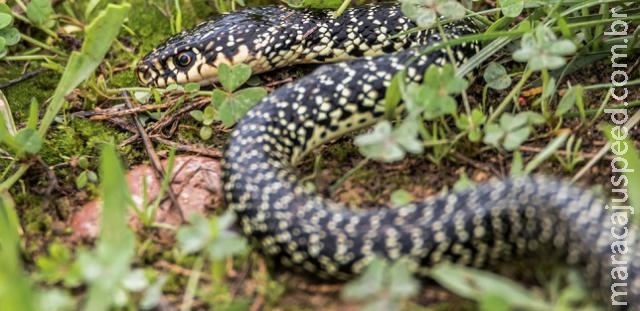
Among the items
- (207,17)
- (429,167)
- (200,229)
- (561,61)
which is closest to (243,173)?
(200,229)

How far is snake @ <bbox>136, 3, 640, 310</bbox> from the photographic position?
11.9 feet

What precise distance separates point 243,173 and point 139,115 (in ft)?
4.12

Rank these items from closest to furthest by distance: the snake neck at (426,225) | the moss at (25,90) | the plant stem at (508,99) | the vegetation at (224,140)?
the vegetation at (224,140), the snake neck at (426,225), the plant stem at (508,99), the moss at (25,90)

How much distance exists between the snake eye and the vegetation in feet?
0.74

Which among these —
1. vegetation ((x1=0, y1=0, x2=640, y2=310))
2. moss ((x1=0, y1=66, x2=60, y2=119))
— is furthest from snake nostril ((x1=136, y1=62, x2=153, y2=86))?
moss ((x1=0, y1=66, x2=60, y2=119))

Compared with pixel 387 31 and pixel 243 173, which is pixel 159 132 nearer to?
pixel 243 173

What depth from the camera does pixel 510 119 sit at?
430cm

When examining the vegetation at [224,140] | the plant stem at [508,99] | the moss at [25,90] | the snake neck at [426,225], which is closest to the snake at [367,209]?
the snake neck at [426,225]

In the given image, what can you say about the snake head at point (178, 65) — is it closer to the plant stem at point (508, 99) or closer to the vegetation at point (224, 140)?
the vegetation at point (224, 140)

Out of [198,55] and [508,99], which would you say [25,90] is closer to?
[198,55]

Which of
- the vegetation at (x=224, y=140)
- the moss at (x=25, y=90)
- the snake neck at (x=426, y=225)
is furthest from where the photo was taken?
the moss at (x=25, y=90)

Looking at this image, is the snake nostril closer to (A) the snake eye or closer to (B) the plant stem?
(A) the snake eye

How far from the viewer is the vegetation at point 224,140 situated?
3.51 metres

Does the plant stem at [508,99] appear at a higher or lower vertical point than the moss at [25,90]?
lower
